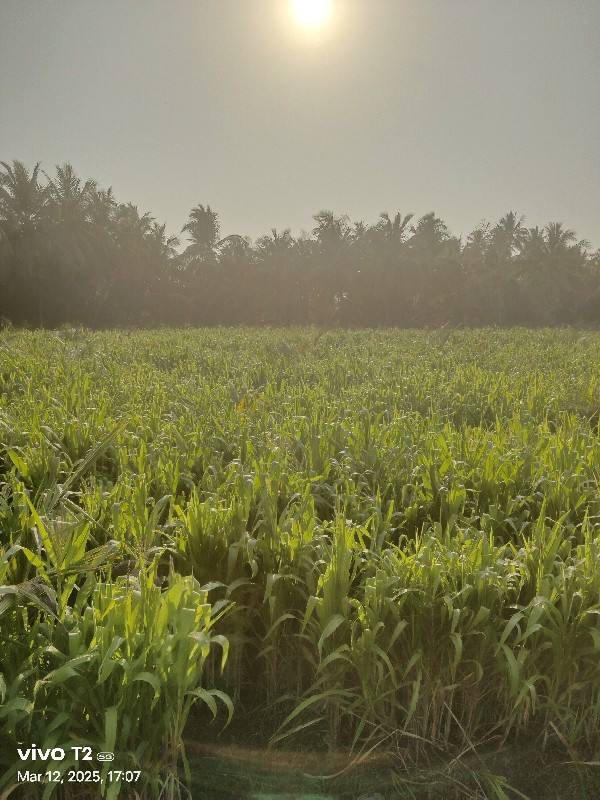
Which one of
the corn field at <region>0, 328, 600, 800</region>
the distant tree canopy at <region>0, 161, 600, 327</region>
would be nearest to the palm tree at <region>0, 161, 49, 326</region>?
the distant tree canopy at <region>0, 161, 600, 327</region>

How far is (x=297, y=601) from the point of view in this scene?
2428mm

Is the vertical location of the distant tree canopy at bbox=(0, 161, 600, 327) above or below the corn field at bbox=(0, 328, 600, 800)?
above

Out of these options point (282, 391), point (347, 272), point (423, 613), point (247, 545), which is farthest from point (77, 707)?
point (347, 272)

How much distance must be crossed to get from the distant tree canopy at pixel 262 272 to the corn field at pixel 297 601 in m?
23.3

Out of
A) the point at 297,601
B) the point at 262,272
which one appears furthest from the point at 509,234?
the point at 297,601

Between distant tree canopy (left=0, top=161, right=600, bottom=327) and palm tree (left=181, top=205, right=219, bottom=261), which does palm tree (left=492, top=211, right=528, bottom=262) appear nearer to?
distant tree canopy (left=0, top=161, right=600, bottom=327)

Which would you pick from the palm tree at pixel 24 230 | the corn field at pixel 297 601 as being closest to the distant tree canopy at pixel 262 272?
the palm tree at pixel 24 230

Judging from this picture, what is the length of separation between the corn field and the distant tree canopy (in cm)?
2330

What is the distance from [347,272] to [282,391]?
81.9 feet

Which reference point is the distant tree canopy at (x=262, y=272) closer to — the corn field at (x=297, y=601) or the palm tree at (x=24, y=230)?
the palm tree at (x=24, y=230)

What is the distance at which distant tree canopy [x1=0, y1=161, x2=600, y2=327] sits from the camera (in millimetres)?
25359

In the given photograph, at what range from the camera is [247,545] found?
243 centimetres

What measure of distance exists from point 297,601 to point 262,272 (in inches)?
1124

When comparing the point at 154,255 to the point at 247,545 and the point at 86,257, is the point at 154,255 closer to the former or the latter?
the point at 86,257
